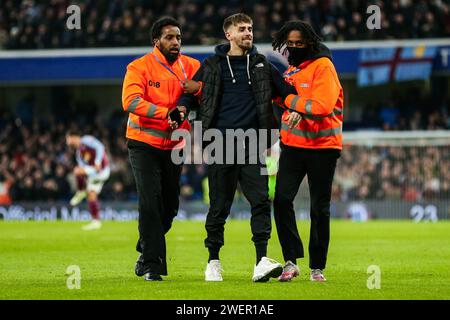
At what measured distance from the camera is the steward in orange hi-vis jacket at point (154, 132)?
1059 centimetres

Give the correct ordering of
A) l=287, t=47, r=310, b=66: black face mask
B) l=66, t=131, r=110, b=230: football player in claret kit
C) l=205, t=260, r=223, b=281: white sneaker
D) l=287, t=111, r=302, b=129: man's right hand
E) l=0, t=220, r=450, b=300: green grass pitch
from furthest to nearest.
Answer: l=66, t=131, r=110, b=230: football player in claret kit
l=287, t=47, r=310, b=66: black face mask
l=205, t=260, r=223, b=281: white sneaker
l=287, t=111, r=302, b=129: man's right hand
l=0, t=220, r=450, b=300: green grass pitch

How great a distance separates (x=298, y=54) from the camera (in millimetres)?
10547

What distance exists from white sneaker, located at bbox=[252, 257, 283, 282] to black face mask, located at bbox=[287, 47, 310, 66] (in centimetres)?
197

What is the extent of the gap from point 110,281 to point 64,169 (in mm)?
22038

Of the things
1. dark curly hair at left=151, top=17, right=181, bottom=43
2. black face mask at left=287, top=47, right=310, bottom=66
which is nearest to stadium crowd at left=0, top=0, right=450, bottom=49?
dark curly hair at left=151, top=17, right=181, bottom=43

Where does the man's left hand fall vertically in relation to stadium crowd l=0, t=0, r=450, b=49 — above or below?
below

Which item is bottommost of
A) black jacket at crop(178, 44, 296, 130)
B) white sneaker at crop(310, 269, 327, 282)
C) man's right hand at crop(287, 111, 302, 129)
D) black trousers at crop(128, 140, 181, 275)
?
white sneaker at crop(310, 269, 327, 282)

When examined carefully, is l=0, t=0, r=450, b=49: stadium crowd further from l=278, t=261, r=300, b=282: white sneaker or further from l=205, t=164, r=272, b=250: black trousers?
l=205, t=164, r=272, b=250: black trousers

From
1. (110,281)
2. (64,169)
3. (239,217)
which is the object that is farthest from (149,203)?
(64,169)

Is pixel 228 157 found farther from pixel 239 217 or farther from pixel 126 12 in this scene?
pixel 126 12

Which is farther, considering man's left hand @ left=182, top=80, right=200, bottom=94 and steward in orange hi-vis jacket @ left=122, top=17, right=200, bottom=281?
steward in orange hi-vis jacket @ left=122, top=17, right=200, bottom=281

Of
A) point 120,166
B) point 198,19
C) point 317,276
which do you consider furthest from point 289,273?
point 198,19

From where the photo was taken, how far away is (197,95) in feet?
34.0

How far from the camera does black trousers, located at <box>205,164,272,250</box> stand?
10.2m
